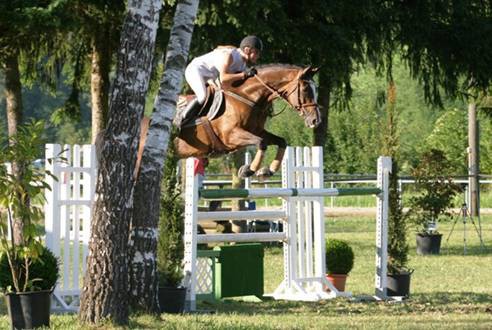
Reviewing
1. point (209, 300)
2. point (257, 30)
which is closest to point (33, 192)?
point (209, 300)

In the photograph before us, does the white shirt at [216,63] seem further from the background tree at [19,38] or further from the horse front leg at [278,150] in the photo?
the background tree at [19,38]

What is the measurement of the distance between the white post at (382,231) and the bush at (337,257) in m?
0.53

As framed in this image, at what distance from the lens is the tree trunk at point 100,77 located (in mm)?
18656

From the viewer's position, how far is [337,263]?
1316cm

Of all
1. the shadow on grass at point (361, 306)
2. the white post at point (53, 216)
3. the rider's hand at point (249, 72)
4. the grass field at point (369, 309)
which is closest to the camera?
the grass field at point (369, 309)

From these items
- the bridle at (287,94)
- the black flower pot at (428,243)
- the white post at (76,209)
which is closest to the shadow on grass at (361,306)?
the white post at (76,209)

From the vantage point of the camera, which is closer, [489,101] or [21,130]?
[21,130]

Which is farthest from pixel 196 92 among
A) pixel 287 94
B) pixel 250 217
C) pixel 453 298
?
pixel 453 298

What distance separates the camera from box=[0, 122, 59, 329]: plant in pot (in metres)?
8.59

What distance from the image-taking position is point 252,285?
39.9 ft

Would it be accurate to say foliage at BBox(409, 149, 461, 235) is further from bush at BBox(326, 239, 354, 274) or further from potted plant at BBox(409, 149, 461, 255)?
bush at BBox(326, 239, 354, 274)

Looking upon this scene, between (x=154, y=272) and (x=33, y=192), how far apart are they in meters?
1.54

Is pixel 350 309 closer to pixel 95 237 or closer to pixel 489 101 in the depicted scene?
pixel 95 237

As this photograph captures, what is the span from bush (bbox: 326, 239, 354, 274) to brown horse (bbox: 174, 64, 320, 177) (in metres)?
1.69
